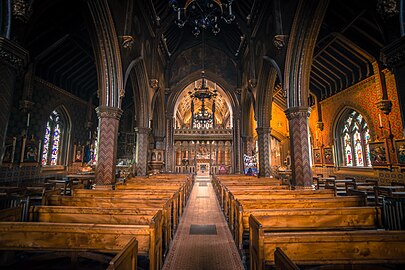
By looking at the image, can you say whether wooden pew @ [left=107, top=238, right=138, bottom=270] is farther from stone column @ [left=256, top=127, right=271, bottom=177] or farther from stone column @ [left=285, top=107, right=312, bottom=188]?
stone column @ [left=256, top=127, right=271, bottom=177]

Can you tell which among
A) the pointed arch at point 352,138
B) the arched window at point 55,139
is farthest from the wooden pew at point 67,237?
the pointed arch at point 352,138

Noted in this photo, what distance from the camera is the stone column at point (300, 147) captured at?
291 inches

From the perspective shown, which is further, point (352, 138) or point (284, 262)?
point (352, 138)

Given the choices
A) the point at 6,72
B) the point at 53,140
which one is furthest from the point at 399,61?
the point at 53,140

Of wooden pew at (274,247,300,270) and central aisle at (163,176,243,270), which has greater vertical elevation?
wooden pew at (274,247,300,270)

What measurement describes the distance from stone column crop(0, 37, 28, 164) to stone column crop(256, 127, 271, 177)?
11.2m

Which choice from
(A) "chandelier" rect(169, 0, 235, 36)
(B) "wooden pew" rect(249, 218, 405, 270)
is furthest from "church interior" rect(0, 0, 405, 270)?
(A) "chandelier" rect(169, 0, 235, 36)

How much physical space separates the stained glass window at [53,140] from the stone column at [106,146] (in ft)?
23.0

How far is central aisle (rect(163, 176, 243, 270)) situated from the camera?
337cm

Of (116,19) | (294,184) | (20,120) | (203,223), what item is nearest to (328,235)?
(203,223)

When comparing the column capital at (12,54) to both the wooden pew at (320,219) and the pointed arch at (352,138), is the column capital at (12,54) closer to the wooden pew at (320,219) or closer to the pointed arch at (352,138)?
the wooden pew at (320,219)

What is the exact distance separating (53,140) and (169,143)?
866 centimetres

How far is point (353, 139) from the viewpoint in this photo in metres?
A: 12.3

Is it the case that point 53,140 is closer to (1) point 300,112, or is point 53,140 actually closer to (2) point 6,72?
(2) point 6,72
